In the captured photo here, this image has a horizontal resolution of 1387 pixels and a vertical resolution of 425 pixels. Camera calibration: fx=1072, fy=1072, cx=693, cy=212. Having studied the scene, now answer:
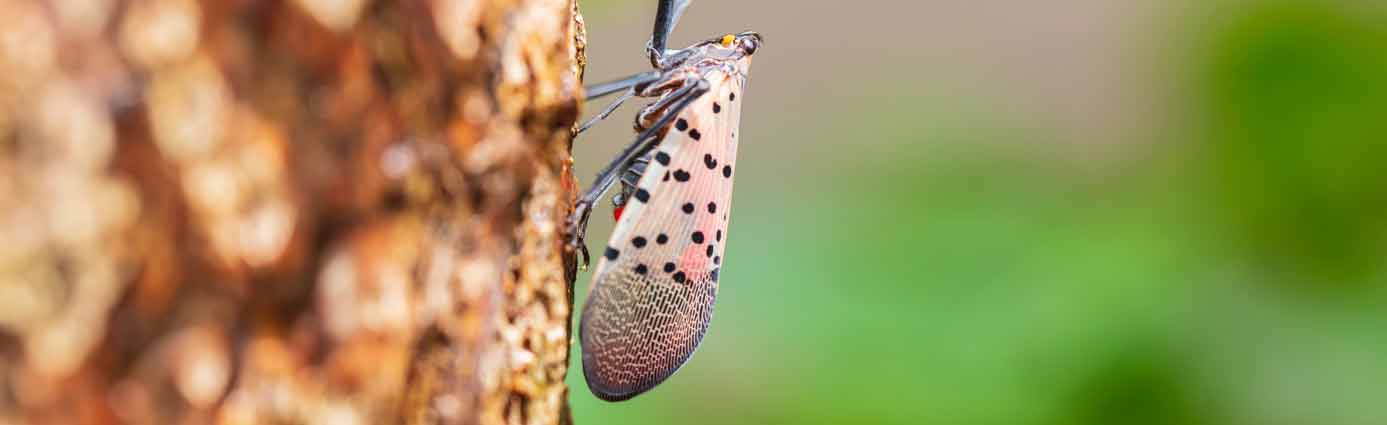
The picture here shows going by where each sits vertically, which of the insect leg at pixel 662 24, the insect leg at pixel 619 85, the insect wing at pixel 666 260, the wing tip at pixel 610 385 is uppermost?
the insect leg at pixel 662 24

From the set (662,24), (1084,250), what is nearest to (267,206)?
(662,24)

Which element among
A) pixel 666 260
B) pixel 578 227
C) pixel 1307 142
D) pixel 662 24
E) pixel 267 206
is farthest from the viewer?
pixel 1307 142

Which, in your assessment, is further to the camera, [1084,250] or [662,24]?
[1084,250]

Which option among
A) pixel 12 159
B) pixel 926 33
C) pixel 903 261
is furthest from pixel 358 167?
pixel 926 33

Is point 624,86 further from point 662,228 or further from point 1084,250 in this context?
point 1084,250

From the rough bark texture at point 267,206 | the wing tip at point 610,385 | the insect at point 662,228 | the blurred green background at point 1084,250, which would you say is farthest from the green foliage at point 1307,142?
the rough bark texture at point 267,206

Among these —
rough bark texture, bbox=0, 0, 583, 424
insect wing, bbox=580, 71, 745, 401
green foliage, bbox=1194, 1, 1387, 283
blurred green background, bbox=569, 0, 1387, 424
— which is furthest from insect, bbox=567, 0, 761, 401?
green foliage, bbox=1194, 1, 1387, 283

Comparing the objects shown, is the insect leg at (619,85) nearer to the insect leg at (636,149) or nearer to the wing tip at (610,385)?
the insect leg at (636,149)
